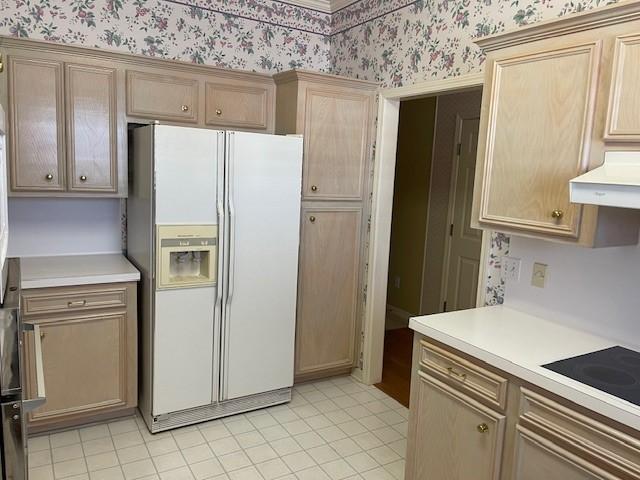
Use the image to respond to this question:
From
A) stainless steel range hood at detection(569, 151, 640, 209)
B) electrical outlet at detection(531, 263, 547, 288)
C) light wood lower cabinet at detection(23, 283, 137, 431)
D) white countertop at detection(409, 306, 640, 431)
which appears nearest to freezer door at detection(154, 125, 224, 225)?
light wood lower cabinet at detection(23, 283, 137, 431)

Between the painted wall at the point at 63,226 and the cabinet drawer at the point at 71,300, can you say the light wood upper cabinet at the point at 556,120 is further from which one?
the painted wall at the point at 63,226

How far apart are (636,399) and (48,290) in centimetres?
257

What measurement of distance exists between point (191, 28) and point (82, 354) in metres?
2.14

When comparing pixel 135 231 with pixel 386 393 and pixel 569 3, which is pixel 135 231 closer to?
pixel 386 393

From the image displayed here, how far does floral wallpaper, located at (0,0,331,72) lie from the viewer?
2.91m

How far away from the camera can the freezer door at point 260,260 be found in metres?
2.82

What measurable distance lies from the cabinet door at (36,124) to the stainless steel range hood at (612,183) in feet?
8.32

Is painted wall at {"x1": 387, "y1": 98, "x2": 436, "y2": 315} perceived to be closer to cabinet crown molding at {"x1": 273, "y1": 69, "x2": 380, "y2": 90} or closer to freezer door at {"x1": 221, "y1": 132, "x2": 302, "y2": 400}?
cabinet crown molding at {"x1": 273, "y1": 69, "x2": 380, "y2": 90}

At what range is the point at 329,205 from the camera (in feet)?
10.9

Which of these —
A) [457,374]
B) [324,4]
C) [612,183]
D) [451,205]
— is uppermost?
[324,4]

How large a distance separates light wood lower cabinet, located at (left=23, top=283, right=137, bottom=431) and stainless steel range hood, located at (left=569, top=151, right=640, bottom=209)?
2267 mm

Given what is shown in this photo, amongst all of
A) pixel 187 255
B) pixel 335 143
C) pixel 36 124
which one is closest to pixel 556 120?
pixel 335 143

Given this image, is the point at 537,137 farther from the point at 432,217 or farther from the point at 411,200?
the point at 411,200

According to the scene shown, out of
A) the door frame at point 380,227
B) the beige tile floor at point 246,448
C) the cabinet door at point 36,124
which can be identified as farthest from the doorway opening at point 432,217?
the cabinet door at point 36,124
